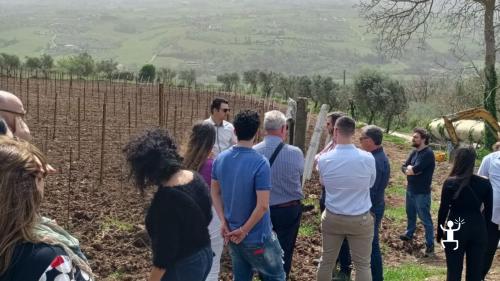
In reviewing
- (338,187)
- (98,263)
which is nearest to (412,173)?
(338,187)

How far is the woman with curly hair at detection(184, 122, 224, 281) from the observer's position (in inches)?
163

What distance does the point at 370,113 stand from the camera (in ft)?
93.7

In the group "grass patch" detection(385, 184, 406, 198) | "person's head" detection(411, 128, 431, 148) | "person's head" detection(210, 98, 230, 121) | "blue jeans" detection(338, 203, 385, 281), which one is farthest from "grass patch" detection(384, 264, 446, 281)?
"grass patch" detection(385, 184, 406, 198)

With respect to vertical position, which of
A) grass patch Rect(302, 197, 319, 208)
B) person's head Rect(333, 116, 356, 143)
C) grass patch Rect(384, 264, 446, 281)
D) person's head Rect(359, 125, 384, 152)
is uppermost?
person's head Rect(333, 116, 356, 143)

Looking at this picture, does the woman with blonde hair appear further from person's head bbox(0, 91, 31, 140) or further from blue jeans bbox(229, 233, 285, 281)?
blue jeans bbox(229, 233, 285, 281)

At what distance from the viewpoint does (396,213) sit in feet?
31.6

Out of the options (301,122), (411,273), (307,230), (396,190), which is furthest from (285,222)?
(396,190)

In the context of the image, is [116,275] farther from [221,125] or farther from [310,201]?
Answer: [310,201]

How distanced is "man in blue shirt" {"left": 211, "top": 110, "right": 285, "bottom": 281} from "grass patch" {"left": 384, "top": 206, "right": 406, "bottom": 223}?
5357 mm

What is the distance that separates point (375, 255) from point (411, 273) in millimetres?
1055

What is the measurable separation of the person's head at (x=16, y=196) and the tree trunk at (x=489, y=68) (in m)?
17.7

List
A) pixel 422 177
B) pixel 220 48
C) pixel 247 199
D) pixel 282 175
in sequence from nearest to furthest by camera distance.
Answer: pixel 247 199, pixel 282 175, pixel 422 177, pixel 220 48

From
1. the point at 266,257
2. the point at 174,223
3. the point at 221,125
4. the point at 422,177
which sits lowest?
the point at 422,177

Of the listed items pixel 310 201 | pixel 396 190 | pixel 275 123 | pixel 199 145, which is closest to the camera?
pixel 199 145
